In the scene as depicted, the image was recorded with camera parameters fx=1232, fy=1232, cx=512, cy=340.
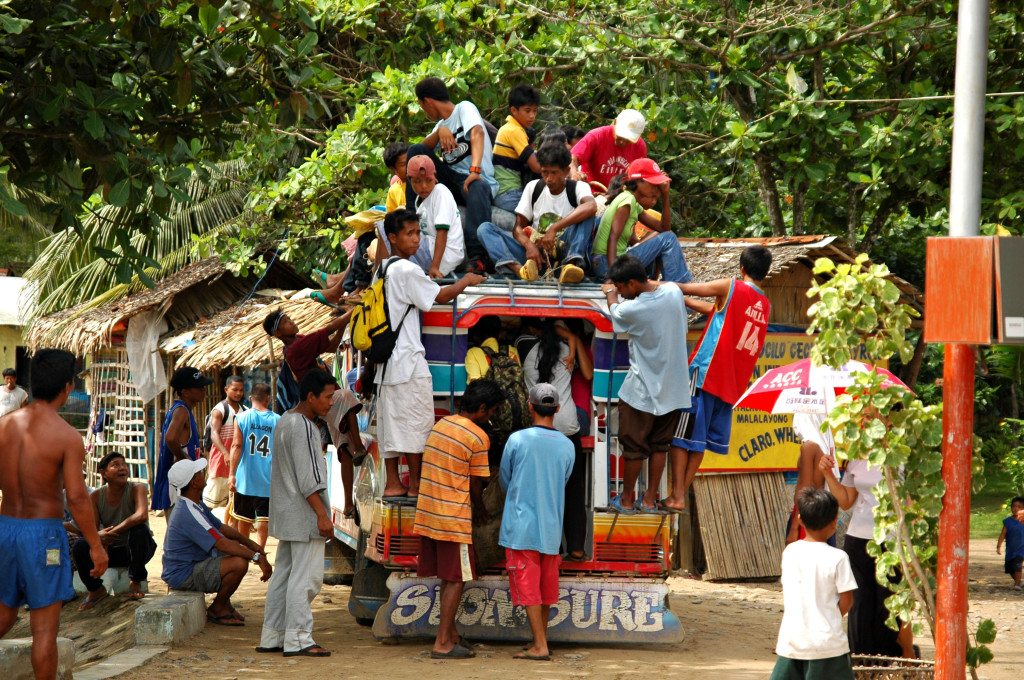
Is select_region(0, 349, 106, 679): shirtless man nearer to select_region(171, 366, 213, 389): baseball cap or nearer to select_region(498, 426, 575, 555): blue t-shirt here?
select_region(498, 426, 575, 555): blue t-shirt

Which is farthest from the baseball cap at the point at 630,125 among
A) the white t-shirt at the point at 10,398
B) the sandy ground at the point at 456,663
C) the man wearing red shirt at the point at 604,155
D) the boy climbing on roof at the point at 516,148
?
the white t-shirt at the point at 10,398

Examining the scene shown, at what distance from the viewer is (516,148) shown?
9102 mm

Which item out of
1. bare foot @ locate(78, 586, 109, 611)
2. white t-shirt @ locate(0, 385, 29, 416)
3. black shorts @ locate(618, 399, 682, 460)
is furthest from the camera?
white t-shirt @ locate(0, 385, 29, 416)

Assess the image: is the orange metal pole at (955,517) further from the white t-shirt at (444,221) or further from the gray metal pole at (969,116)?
the white t-shirt at (444,221)

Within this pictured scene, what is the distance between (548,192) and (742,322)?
5.29ft

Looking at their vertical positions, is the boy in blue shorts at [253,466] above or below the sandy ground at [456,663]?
above

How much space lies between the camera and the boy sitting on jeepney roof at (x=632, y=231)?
8.38 meters

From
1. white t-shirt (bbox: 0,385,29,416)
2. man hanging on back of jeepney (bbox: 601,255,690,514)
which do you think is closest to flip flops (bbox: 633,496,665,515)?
man hanging on back of jeepney (bbox: 601,255,690,514)

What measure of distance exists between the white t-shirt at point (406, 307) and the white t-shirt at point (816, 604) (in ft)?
10.3

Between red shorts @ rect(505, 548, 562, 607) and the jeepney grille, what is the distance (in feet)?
1.56

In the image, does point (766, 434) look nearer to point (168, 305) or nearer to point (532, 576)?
point (532, 576)

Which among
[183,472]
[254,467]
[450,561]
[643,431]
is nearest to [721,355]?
[643,431]

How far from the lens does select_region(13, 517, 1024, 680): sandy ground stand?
23.9 feet

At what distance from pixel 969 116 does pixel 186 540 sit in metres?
5.81
